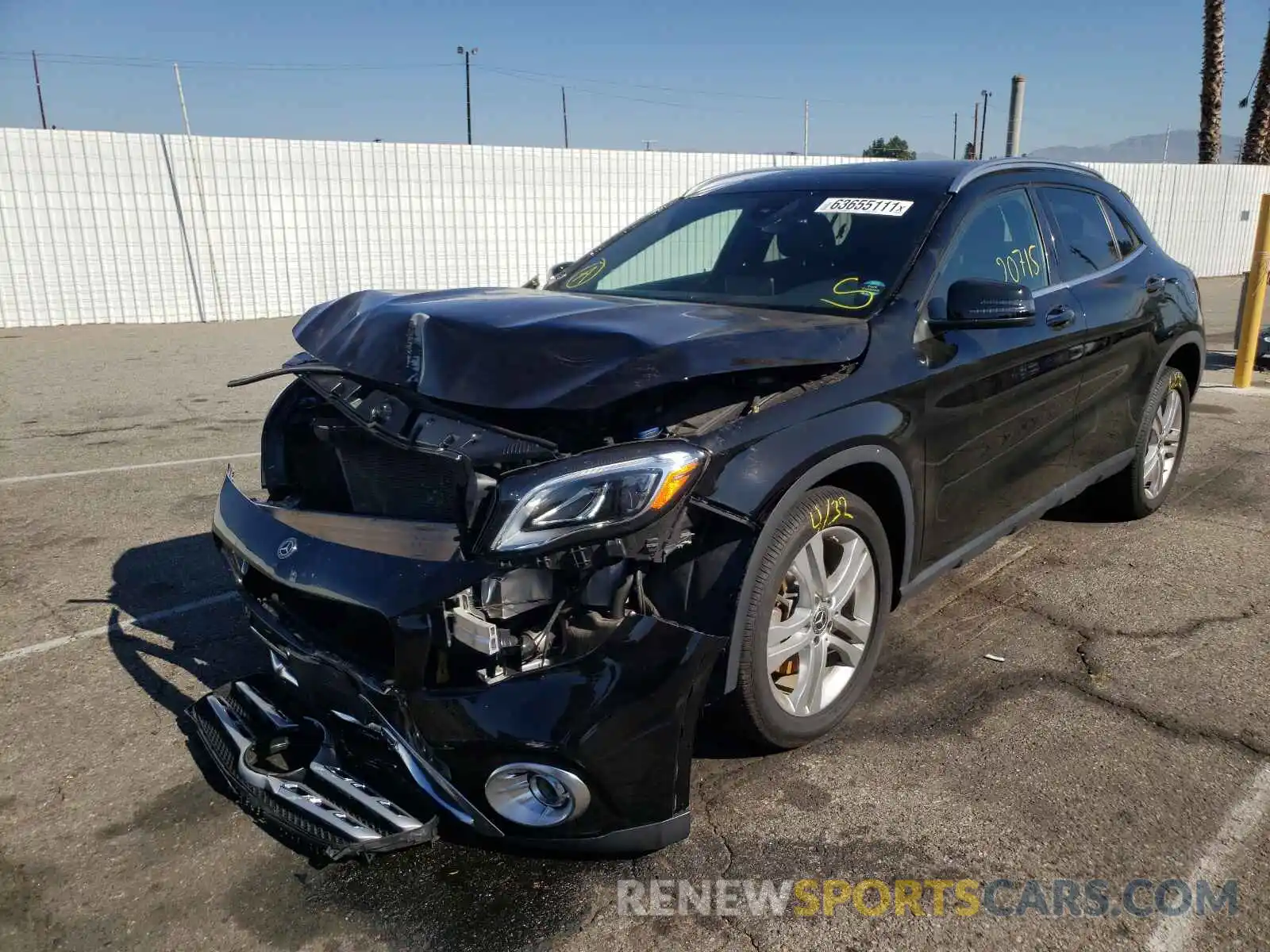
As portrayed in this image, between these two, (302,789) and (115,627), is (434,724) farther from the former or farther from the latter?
(115,627)

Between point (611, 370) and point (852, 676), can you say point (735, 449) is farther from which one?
point (852, 676)

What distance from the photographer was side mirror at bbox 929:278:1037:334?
3.20m

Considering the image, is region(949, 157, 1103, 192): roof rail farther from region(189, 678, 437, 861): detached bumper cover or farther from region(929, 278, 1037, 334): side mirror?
region(189, 678, 437, 861): detached bumper cover

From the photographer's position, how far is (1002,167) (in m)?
3.97

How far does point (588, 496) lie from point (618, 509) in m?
0.08

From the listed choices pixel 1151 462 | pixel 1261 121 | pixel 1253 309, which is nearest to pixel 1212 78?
pixel 1261 121

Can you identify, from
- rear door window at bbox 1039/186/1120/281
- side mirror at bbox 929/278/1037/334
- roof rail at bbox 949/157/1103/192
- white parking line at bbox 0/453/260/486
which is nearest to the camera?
side mirror at bbox 929/278/1037/334

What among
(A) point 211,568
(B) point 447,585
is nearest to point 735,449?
(B) point 447,585

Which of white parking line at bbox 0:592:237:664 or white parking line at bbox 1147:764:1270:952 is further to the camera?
white parking line at bbox 0:592:237:664

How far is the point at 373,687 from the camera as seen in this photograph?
2.37m

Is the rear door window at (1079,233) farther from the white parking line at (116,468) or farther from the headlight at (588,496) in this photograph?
the white parking line at (116,468)

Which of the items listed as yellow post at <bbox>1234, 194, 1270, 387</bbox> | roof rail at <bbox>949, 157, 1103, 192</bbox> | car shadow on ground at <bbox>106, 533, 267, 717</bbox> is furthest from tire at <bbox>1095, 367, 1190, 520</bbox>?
yellow post at <bbox>1234, 194, 1270, 387</bbox>

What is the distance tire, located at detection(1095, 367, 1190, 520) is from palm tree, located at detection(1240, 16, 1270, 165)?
2497 centimetres

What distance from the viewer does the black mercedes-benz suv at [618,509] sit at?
2301 mm
